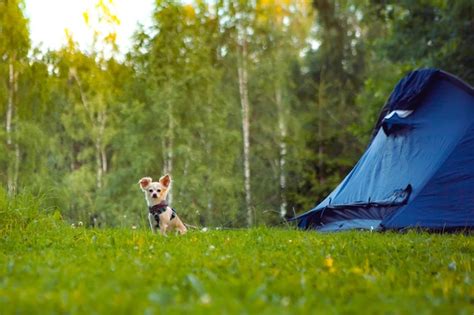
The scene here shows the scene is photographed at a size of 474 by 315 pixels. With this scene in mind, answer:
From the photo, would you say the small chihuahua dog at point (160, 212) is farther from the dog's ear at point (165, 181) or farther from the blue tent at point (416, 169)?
the blue tent at point (416, 169)

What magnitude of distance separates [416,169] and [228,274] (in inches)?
267

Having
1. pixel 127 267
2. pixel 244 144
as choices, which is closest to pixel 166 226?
pixel 127 267

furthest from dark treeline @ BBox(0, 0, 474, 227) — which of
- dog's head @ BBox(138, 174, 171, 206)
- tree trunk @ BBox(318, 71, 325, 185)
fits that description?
dog's head @ BBox(138, 174, 171, 206)

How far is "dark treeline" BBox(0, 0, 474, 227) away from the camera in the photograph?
26156mm

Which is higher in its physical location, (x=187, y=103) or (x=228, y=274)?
(x=187, y=103)

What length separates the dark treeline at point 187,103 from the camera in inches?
1030

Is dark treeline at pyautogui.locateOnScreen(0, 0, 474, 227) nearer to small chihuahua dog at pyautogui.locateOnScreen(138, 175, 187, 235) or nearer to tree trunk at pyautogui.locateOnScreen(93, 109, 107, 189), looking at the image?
tree trunk at pyautogui.locateOnScreen(93, 109, 107, 189)

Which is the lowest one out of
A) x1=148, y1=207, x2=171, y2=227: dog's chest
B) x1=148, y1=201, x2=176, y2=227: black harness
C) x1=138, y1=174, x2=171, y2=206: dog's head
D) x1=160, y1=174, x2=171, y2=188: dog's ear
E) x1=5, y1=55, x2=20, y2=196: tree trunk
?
x1=148, y1=207, x2=171, y2=227: dog's chest

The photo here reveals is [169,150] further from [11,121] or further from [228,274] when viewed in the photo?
[228,274]

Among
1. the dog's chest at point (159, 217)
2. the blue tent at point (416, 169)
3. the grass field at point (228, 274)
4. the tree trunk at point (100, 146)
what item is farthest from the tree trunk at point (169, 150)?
the grass field at point (228, 274)

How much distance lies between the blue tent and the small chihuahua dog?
328 centimetres

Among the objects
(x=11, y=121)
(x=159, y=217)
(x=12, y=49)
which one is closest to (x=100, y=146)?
(x=11, y=121)

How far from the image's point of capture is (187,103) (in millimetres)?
27734

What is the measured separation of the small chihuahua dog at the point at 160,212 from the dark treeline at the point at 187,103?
1464 centimetres
